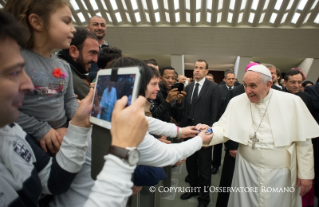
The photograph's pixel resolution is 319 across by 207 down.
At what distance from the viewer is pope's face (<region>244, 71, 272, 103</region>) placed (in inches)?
88.0

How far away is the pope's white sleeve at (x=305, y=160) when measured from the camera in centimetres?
216

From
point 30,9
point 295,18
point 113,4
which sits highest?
point 113,4

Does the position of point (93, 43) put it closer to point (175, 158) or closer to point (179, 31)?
point (175, 158)

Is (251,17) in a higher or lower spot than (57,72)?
higher

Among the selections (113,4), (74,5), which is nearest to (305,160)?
(113,4)

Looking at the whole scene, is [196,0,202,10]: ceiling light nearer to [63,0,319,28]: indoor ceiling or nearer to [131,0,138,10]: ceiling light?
[63,0,319,28]: indoor ceiling

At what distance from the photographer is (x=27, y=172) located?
0.93m

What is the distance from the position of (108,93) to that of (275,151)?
6.89 ft

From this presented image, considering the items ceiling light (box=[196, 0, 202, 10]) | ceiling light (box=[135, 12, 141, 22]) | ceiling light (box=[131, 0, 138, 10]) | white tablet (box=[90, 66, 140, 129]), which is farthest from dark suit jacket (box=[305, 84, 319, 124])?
ceiling light (box=[135, 12, 141, 22])

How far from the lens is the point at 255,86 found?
2.27 meters

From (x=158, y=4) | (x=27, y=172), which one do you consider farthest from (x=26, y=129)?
(x=158, y=4)

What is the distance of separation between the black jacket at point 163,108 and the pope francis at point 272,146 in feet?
2.81

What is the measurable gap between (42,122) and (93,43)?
1.05 meters

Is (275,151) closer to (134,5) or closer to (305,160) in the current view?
(305,160)
